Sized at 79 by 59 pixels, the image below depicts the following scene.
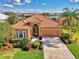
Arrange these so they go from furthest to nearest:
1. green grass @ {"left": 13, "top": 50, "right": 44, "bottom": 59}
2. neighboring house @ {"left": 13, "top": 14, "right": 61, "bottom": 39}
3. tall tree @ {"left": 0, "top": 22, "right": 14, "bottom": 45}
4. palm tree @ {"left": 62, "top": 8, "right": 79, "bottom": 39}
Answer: neighboring house @ {"left": 13, "top": 14, "right": 61, "bottom": 39} → palm tree @ {"left": 62, "top": 8, "right": 79, "bottom": 39} → tall tree @ {"left": 0, "top": 22, "right": 14, "bottom": 45} → green grass @ {"left": 13, "top": 50, "right": 44, "bottom": 59}

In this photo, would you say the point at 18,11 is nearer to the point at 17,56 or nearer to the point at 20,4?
the point at 20,4

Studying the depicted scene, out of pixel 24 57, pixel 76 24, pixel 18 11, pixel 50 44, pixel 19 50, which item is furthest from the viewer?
pixel 18 11

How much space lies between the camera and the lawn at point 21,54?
31.2 metres

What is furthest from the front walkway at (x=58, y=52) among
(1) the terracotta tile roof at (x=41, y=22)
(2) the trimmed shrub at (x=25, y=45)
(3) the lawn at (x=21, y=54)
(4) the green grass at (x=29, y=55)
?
(1) the terracotta tile roof at (x=41, y=22)

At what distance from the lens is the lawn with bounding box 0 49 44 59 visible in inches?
1229

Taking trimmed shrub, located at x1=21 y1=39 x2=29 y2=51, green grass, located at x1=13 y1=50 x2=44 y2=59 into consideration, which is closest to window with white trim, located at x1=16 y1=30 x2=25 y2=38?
trimmed shrub, located at x1=21 y1=39 x2=29 y2=51

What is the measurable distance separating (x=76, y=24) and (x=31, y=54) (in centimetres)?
1441

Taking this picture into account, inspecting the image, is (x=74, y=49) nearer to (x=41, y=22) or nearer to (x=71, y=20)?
(x=71, y=20)

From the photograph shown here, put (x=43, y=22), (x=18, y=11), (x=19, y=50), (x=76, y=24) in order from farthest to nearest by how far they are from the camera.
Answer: (x=18, y=11) < (x=43, y=22) < (x=76, y=24) < (x=19, y=50)

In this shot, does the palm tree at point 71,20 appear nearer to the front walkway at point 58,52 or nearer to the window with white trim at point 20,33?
the front walkway at point 58,52

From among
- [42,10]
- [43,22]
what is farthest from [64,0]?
[43,22]

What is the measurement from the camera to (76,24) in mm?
43938

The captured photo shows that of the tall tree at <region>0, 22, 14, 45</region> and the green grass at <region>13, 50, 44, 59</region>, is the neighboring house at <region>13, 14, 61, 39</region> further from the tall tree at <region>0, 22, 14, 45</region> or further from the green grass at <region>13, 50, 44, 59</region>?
the green grass at <region>13, 50, 44, 59</region>

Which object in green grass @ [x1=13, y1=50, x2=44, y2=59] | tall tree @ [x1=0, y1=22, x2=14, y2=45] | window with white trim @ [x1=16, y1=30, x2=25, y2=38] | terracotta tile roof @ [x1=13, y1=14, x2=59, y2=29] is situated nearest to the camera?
green grass @ [x1=13, y1=50, x2=44, y2=59]
